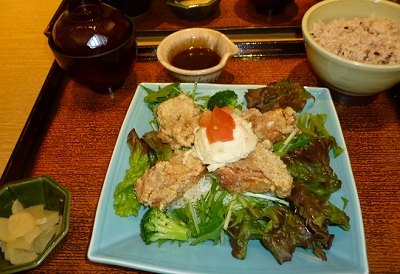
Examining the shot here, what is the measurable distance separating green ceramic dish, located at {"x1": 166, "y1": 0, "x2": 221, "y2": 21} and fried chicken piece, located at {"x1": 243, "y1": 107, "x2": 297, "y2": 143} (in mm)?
1480

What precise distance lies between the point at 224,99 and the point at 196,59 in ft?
2.19

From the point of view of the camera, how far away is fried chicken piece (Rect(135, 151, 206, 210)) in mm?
1953

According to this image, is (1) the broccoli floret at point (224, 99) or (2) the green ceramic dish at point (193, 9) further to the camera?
(2) the green ceramic dish at point (193, 9)

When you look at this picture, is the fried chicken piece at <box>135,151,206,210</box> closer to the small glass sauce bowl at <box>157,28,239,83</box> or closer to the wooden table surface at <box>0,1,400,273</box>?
the wooden table surface at <box>0,1,400,273</box>

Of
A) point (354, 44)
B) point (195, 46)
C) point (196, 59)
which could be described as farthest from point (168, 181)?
point (354, 44)

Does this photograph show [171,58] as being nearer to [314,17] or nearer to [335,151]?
[314,17]

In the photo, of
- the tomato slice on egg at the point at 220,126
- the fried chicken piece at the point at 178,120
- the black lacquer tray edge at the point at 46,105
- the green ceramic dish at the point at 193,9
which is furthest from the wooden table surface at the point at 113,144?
the tomato slice on egg at the point at 220,126

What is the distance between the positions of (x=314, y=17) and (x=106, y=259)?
2.23 m

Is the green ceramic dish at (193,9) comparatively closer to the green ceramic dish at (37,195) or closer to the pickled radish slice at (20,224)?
the green ceramic dish at (37,195)

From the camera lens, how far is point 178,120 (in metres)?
2.28

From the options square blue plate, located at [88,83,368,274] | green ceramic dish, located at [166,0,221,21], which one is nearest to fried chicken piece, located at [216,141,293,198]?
square blue plate, located at [88,83,368,274]

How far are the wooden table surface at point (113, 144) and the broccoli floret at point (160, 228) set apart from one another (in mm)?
238

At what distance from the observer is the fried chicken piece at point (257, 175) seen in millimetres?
1955

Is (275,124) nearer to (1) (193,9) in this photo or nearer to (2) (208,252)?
(2) (208,252)
